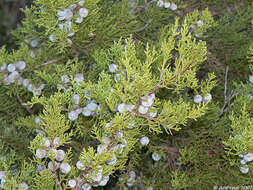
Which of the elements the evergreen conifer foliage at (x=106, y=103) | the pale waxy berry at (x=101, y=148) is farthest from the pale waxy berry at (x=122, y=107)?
the pale waxy berry at (x=101, y=148)

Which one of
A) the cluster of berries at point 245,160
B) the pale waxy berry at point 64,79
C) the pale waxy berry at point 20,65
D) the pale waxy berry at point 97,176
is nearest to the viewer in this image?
the pale waxy berry at point 97,176

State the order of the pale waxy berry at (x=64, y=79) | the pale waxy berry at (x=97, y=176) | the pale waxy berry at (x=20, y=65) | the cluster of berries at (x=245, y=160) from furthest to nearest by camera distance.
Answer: the pale waxy berry at (x=20, y=65)
the pale waxy berry at (x=64, y=79)
the cluster of berries at (x=245, y=160)
the pale waxy berry at (x=97, y=176)

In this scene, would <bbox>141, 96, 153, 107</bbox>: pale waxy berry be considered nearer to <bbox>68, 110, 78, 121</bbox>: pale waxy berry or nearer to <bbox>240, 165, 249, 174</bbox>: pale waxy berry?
<bbox>68, 110, 78, 121</bbox>: pale waxy berry

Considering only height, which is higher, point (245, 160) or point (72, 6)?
point (72, 6)

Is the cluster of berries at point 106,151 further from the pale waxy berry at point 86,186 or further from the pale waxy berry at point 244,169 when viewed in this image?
the pale waxy berry at point 244,169

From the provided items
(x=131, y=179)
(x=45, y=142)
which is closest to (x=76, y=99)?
(x=45, y=142)

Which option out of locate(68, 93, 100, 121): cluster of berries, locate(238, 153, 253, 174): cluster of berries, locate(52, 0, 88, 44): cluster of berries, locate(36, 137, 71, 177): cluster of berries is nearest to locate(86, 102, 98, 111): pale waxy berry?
locate(68, 93, 100, 121): cluster of berries

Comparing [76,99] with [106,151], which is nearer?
[106,151]

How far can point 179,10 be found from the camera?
1297 mm

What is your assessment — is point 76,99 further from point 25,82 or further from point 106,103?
point 25,82

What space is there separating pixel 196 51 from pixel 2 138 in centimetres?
77

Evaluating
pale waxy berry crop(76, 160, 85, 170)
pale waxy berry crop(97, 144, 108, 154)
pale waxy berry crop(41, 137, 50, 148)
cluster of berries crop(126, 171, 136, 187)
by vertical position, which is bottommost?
cluster of berries crop(126, 171, 136, 187)

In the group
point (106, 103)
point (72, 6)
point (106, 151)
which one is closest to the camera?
point (106, 151)

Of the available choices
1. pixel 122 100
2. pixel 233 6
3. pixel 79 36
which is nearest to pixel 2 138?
pixel 79 36
